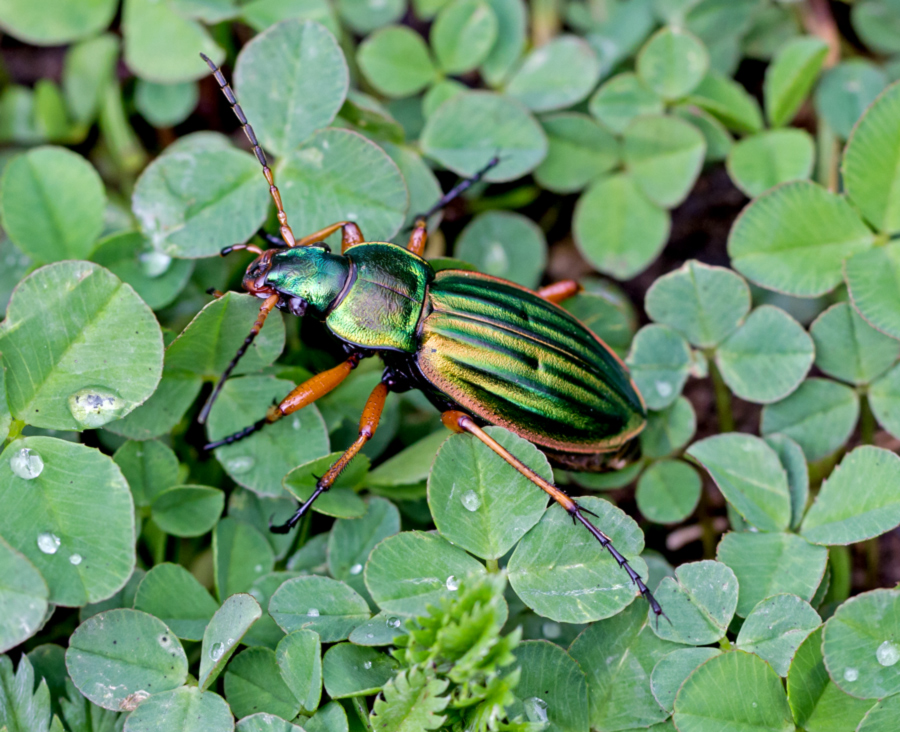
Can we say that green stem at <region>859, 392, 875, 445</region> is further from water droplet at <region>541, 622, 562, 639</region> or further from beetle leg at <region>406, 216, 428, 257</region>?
beetle leg at <region>406, 216, 428, 257</region>

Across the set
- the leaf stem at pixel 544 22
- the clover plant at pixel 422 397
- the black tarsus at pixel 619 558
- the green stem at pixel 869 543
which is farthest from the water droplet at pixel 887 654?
the leaf stem at pixel 544 22

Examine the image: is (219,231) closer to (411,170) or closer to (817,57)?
(411,170)

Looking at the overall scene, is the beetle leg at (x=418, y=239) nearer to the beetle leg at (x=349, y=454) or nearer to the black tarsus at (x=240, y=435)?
the beetle leg at (x=349, y=454)

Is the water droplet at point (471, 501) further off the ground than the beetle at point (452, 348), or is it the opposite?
the beetle at point (452, 348)

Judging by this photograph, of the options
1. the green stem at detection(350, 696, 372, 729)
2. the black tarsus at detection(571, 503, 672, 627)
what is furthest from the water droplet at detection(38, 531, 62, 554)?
the black tarsus at detection(571, 503, 672, 627)

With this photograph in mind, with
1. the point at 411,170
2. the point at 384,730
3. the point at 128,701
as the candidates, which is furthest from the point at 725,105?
the point at 128,701

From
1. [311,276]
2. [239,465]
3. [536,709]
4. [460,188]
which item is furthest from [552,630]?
[460,188]

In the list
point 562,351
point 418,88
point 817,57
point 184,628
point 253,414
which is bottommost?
point 184,628
